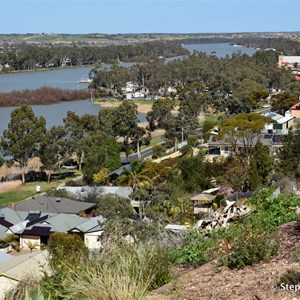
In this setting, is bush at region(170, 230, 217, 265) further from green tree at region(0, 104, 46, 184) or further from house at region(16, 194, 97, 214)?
green tree at region(0, 104, 46, 184)

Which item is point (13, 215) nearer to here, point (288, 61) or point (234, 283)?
point (234, 283)

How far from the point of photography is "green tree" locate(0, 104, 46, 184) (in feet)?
87.3

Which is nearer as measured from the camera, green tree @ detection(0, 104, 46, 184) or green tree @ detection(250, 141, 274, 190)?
green tree @ detection(250, 141, 274, 190)

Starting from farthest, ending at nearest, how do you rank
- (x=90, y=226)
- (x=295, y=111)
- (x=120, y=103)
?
(x=120, y=103) → (x=295, y=111) → (x=90, y=226)

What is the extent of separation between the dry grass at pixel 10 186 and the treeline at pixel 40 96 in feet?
90.4

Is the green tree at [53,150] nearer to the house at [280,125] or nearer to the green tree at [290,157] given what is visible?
the house at [280,125]

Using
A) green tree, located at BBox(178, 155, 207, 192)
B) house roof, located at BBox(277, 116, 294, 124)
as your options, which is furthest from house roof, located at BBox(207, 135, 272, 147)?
house roof, located at BBox(277, 116, 294, 124)

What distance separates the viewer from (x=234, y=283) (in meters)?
4.28

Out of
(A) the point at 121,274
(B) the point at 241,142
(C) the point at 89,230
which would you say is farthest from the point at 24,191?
(A) the point at 121,274

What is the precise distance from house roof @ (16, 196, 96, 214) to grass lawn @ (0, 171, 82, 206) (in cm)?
247

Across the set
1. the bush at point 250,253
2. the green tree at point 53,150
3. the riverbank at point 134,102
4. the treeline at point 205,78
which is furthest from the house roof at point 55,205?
the riverbank at point 134,102

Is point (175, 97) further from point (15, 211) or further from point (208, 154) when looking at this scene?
point (15, 211)

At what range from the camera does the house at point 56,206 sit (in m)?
18.5

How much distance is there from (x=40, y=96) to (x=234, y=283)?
2049 inches
